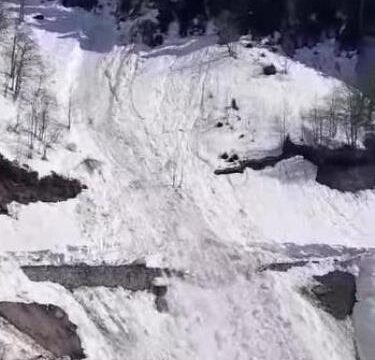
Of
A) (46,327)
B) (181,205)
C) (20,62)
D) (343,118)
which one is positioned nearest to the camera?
(46,327)

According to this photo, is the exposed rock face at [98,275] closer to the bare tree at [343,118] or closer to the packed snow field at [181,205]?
the packed snow field at [181,205]

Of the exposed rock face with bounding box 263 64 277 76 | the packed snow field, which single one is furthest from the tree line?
the exposed rock face with bounding box 263 64 277 76

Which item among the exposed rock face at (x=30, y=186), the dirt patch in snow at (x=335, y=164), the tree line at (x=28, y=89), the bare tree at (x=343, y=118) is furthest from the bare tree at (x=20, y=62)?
the bare tree at (x=343, y=118)

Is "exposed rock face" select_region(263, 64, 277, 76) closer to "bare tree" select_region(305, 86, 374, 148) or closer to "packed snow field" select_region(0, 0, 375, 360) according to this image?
"packed snow field" select_region(0, 0, 375, 360)

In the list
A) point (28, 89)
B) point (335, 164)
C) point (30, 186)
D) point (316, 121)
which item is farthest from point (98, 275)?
point (316, 121)

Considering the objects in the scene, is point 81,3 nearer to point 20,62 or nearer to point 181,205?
point 20,62
